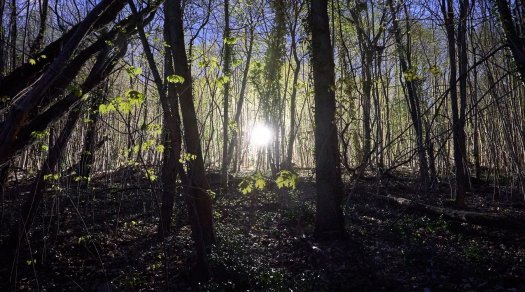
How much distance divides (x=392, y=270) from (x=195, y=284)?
94.3 inches

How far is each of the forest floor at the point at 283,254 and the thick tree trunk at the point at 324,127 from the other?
0.33 metres

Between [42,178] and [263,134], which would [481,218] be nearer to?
[42,178]

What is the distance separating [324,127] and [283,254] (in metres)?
1.96

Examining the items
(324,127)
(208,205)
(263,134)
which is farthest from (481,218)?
(263,134)

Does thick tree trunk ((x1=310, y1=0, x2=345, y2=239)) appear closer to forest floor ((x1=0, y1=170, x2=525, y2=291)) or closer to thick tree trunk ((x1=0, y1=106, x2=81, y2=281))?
forest floor ((x1=0, y1=170, x2=525, y2=291))

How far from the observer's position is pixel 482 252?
17.2 ft

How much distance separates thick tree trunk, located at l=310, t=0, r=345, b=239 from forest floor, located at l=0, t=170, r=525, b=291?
33cm

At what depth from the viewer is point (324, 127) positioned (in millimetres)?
6117

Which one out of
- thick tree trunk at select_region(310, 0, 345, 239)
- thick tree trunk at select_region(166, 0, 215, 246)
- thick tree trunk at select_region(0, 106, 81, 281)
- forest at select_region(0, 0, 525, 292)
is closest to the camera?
forest at select_region(0, 0, 525, 292)

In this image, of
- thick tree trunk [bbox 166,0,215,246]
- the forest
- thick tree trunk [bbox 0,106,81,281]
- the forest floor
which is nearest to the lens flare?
the forest

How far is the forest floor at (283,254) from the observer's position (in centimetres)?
473

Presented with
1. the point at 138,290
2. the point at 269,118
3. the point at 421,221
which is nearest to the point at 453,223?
the point at 421,221

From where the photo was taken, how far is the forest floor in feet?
15.5

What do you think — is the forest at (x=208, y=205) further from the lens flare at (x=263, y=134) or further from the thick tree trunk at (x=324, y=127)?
the lens flare at (x=263, y=134)
